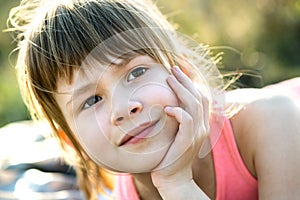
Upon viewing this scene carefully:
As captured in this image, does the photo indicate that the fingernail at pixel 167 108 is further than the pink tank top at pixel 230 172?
No

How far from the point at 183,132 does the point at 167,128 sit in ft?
0.10

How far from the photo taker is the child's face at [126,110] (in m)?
1.19

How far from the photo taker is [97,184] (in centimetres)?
173

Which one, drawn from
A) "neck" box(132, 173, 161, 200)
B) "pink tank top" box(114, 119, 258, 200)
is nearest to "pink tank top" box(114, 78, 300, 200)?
"pink tank top" box(114, 119, 258, 200)

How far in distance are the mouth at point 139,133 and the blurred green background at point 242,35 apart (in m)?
1.43

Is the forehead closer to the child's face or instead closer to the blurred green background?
the child's face

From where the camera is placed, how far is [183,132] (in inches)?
48.6

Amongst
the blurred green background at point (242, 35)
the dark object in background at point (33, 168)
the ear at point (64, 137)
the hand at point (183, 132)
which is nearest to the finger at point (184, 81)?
the hand at point (183, 132)

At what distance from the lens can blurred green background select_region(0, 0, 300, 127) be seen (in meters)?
2.73

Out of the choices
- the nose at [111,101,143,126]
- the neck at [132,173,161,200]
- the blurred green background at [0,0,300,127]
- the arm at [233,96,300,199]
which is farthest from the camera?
the blurred green background at [0,0,300,127]

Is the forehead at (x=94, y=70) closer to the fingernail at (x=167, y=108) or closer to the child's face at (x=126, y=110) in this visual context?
the child's face at (x=126, y=110)

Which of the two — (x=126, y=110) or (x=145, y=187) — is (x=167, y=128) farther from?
(x=145, y=187)

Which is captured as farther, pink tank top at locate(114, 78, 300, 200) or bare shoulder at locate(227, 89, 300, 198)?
pink tank top at locate(114, 78, 300, 200)

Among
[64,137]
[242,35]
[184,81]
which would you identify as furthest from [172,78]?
[242,35]
